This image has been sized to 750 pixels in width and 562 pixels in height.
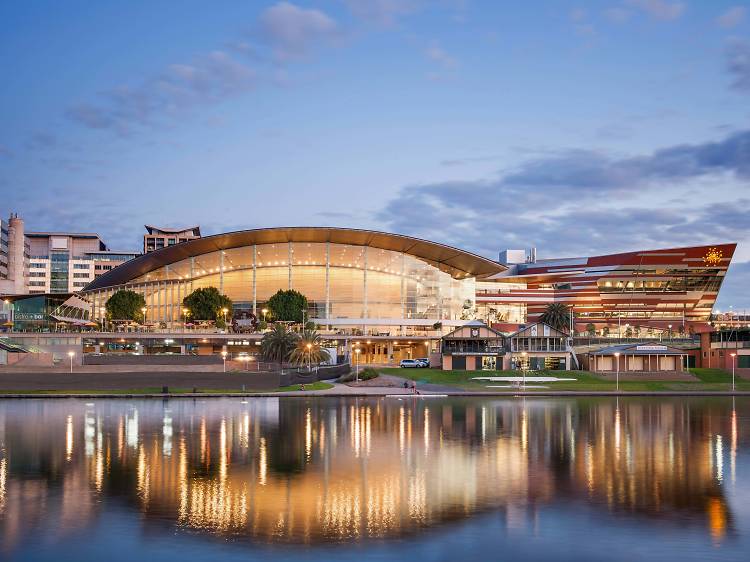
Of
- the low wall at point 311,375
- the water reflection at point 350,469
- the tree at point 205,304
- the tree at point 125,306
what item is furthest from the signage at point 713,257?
the water reflection at point 350,469

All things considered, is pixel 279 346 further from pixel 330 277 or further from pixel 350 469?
pixel 350 469

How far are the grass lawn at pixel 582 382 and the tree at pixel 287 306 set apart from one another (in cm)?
3791

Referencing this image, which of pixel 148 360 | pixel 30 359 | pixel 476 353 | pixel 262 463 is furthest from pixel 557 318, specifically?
pixel 262 463

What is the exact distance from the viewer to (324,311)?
15825 centimetres

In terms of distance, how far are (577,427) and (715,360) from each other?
6880cm

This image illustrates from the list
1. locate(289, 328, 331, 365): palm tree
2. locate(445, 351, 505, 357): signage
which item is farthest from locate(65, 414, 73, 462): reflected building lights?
locate(445, 351, 505, 357): signage

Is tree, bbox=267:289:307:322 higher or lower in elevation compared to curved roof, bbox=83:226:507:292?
lower

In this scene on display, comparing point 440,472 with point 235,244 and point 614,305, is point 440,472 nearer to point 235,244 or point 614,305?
point 235,244

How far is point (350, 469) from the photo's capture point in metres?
36.9

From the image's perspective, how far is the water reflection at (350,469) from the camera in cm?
2731

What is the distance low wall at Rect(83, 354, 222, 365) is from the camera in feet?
322

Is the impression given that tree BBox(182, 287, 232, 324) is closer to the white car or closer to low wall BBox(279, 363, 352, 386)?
low wall BBox(279, 363, 352, 386)

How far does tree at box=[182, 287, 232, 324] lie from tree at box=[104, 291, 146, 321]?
1046 cm

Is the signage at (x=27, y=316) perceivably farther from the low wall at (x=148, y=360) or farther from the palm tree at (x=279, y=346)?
the palm tree at (x=279, y=346)
